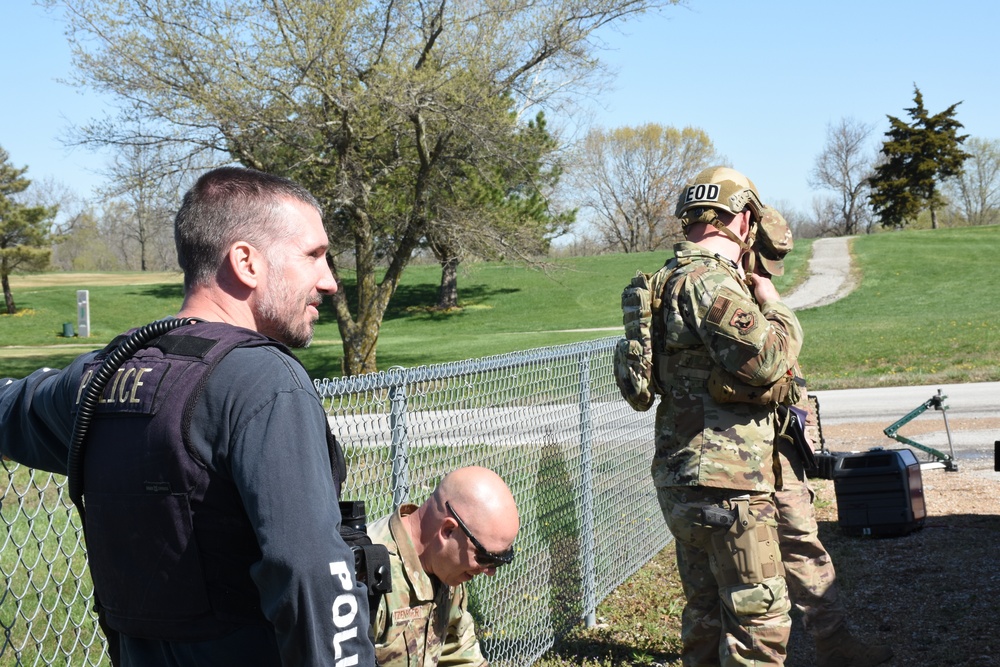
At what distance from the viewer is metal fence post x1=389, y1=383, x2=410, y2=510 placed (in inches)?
132

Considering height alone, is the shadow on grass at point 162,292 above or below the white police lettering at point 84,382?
above

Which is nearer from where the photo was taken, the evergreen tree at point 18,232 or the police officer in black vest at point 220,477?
the police officer in black vest at point 220,477

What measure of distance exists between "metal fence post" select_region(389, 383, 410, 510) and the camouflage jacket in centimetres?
97

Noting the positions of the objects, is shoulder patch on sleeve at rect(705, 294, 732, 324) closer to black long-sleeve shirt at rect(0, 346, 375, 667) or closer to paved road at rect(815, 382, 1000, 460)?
black long-sleeve shirt at rect(0, 346, 375, 667)

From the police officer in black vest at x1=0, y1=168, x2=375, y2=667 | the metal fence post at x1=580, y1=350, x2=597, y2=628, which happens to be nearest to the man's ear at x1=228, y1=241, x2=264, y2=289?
the police officer in black vest at x1=0, y1=168, x2=375, y2=667

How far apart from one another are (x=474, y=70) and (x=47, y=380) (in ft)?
46.4

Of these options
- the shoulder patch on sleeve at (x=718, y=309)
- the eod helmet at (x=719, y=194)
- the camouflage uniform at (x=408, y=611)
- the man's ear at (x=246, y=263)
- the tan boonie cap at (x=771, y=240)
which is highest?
the eod helmet at (x=719, y=194)

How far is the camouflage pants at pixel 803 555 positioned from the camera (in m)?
3.98

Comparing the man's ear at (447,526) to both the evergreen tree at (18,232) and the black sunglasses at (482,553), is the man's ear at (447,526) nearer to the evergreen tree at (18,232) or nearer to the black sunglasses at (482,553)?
the black sunglasses at (482,553)

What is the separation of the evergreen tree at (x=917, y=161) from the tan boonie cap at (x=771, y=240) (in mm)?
55094

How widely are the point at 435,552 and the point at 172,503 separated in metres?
0.94

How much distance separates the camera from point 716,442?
3.42 m

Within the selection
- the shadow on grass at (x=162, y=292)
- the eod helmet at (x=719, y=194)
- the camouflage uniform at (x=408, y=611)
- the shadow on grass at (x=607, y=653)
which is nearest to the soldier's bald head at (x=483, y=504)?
the camouflage uniform at (x=408, y=611)

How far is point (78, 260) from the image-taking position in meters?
71.5
